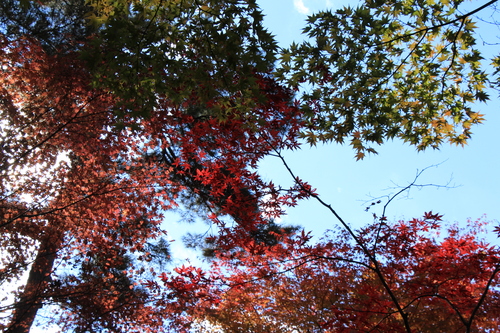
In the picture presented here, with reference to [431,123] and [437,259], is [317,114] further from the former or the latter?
[437,259]

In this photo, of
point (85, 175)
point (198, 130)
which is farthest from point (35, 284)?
point (198, 130)

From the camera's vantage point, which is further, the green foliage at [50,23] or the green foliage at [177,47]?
the green foliage at [50,23]

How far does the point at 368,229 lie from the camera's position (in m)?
5.80

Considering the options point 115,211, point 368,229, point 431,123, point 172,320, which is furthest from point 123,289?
point 431,123

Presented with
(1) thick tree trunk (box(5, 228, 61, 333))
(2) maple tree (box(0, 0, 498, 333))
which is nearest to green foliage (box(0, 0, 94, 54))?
(2) maple tree (box(0, 0, 498, 333))

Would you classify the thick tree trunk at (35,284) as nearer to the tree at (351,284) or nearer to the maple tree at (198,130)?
the maple tree at (198,130)

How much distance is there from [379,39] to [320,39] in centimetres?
85

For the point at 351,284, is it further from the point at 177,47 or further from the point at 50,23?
the point at 50,23

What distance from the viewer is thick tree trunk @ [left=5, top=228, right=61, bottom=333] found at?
6660mm

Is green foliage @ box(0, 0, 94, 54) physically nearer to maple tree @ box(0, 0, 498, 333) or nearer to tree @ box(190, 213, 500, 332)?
maple tree @ box(0, 0, 498, 333)

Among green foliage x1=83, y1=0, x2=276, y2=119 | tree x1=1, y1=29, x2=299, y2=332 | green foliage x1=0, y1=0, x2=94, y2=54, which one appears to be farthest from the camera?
green foliage x1=0, y1=0, x2=94, y2=54

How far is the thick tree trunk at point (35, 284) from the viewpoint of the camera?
21.9ft

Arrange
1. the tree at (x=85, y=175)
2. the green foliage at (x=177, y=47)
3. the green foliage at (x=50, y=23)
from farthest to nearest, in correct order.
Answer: the green foliage at (x=50, y=23) < the tree at (x=85, y=175) < the green foliage at (x=177, y=47)

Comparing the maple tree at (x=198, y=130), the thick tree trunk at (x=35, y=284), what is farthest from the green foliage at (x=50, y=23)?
the thick tree trunk at (x=35, y=284)
